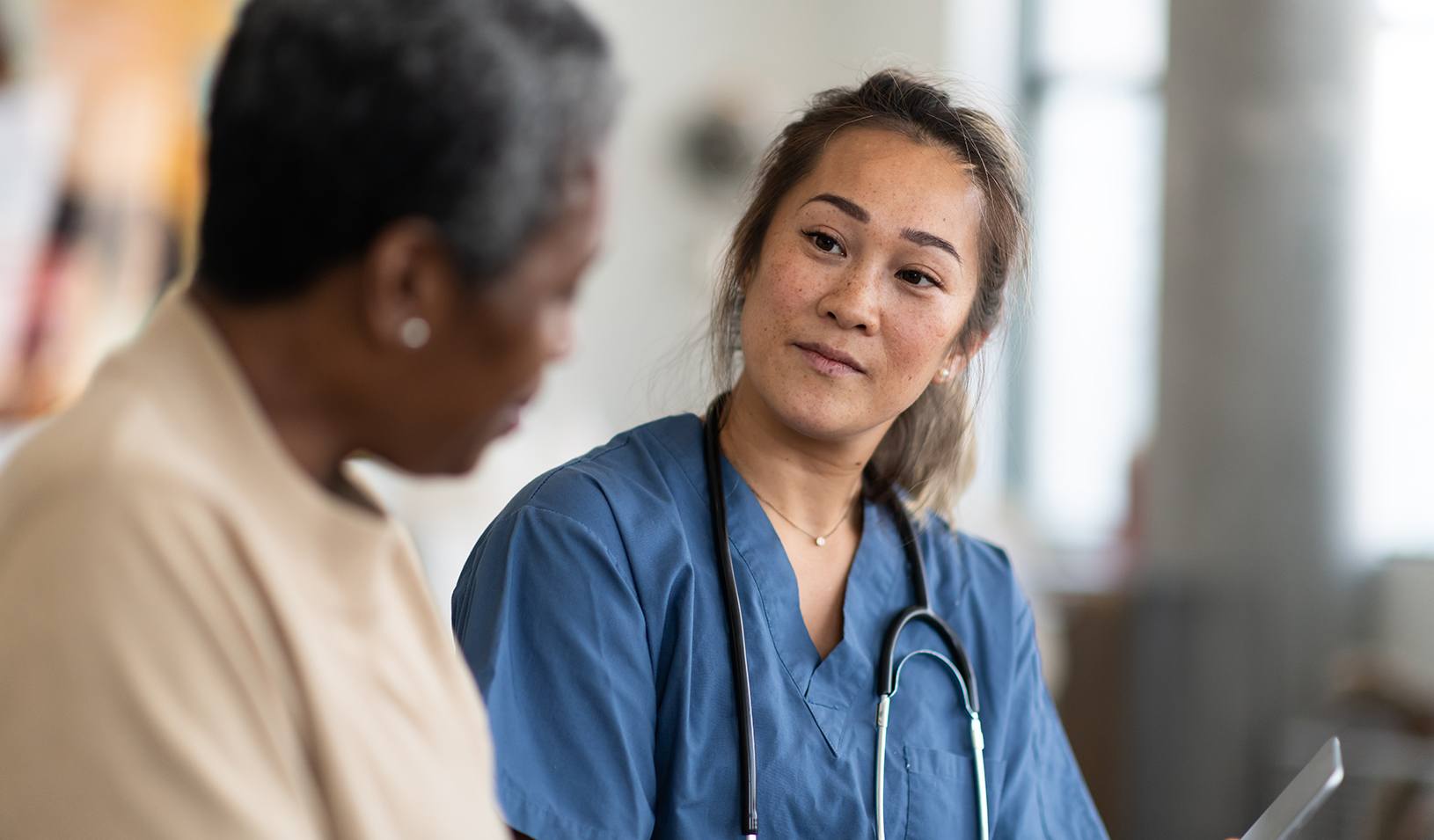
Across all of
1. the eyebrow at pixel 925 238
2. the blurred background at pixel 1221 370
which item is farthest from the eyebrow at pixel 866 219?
the blurred background at pixel 1221 370

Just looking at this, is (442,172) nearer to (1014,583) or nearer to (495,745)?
(495,745)

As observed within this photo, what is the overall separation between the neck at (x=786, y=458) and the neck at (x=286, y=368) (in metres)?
0.74

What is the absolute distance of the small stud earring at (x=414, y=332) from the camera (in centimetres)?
70

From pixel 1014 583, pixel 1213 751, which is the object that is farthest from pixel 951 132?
pixel 1213 751

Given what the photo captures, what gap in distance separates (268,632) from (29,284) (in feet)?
8.92

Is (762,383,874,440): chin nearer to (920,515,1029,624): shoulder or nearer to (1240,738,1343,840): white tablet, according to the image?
(920,515,1029,624): shoulder

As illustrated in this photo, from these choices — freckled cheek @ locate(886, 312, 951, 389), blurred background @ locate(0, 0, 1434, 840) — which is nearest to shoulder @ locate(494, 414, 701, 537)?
freckled cheek @ locate(886, 312, 951, 389)

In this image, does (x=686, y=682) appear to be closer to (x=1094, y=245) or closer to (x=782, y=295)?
(x=782, y=295)

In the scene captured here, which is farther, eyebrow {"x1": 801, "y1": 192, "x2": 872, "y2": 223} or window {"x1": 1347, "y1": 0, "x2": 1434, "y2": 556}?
window {"x1": 1347, "y1": 0, "x2": 1434, "y2": 556}

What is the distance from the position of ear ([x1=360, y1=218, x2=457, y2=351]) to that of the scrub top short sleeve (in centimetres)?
54

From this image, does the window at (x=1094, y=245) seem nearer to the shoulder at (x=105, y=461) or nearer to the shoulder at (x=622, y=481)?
the shoulder at (x=622, y=481)

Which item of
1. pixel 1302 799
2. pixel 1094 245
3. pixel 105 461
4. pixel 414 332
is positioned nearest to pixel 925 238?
pixel 1302 799

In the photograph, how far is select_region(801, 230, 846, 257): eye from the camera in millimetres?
1407

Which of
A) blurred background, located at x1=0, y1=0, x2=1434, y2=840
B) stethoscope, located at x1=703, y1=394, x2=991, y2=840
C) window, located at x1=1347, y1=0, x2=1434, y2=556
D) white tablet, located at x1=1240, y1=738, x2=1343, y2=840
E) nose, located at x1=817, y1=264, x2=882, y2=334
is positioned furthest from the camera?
window, located at x1=1347, y1=0, x2=1434, y2=556
